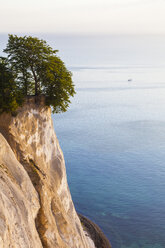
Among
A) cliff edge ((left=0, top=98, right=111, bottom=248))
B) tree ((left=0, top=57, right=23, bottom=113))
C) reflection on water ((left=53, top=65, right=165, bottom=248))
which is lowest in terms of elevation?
reflection on water ((left=53, top=65, right=165, bottom=248))

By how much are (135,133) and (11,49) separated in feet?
303

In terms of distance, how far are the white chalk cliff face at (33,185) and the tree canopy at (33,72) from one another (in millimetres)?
1874

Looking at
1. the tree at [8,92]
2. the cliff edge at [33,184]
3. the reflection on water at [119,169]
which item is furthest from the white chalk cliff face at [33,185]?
the reflection on water at [119,169]

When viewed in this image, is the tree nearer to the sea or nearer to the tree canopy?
the tree canopy

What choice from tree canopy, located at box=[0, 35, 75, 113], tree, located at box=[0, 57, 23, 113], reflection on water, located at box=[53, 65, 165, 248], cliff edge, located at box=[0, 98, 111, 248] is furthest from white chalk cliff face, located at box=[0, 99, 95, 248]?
reflection on water, located at box=[53, 65, 165, 248]

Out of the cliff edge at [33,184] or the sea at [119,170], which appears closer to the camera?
the cliff edge at [33,184]

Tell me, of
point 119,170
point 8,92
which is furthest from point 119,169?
point 8,92

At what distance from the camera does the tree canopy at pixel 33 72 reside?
28.8 metres

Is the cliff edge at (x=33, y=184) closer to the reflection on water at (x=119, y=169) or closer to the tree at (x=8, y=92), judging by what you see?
the tree at (x=8, y=92)

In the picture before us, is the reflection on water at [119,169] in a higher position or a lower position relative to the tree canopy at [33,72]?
lower

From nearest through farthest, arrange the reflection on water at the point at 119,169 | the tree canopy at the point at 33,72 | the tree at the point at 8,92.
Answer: the tree at the point at 8,92 < the tree canopy at the point at 33,72 < the reflection on water at the point at 119,169

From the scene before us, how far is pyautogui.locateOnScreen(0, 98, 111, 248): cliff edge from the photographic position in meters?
16.8

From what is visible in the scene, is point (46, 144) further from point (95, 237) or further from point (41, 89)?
point (95, 237)

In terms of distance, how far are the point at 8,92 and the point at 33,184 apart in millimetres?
10034
